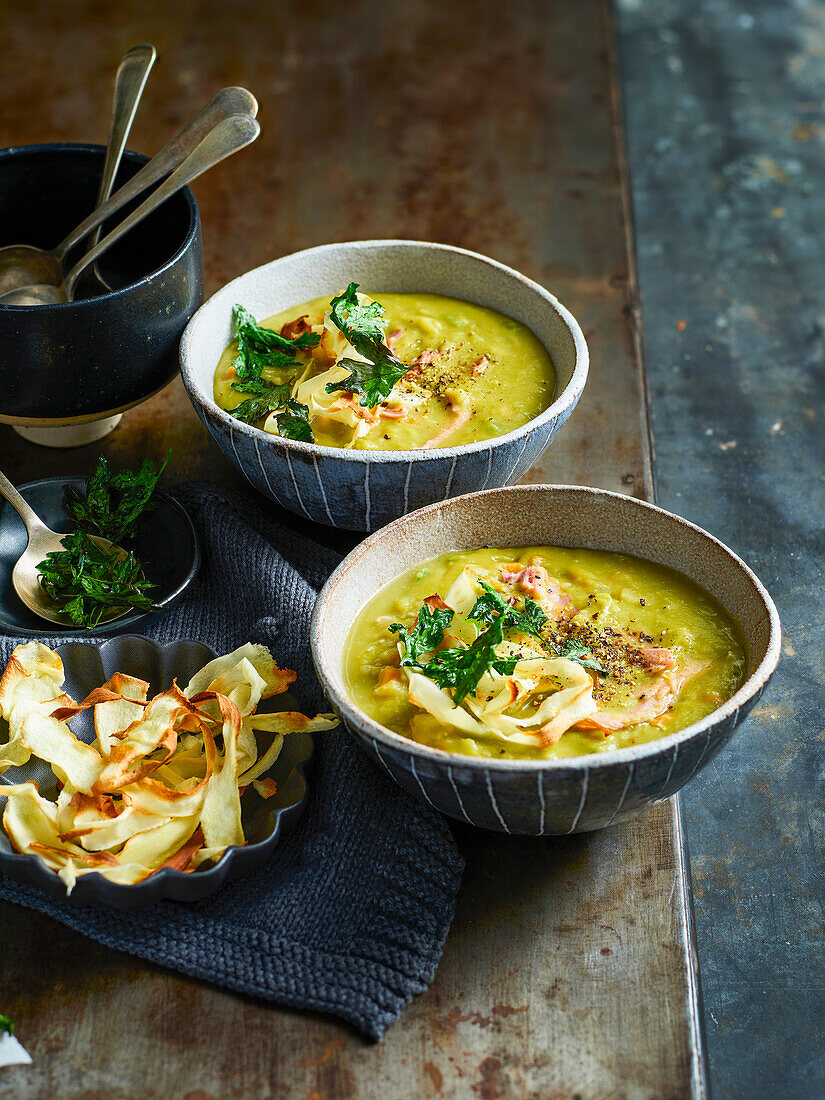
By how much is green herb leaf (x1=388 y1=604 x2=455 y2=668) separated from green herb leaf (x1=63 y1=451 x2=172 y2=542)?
54 centimetres

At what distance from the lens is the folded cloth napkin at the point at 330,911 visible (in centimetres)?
129

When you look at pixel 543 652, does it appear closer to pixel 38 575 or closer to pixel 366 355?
pixel 366 355

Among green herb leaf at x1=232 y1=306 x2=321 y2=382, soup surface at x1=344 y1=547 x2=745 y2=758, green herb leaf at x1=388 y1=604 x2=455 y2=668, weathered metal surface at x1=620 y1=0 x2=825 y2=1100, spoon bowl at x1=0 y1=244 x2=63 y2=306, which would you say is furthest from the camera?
spoon bowl at x1=0 y1=244 x2=63 y2=306

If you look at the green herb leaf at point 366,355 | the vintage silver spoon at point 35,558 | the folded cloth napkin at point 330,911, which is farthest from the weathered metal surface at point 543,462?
the green herb leaf at point 366,355

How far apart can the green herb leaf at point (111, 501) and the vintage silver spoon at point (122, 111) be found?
0.49 meters

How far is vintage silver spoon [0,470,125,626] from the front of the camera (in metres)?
1.71

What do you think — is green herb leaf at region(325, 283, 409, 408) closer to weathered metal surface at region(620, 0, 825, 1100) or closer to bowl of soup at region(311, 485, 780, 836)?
bowl of soup at region(311, 485, 780, 836)

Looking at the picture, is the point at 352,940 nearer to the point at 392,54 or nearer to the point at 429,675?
the point at 429,675

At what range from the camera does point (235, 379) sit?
1933 millimetres

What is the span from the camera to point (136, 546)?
6.03 ft

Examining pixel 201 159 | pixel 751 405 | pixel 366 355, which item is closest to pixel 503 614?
pixel 366 355

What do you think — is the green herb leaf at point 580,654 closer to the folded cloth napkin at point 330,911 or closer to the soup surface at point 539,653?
the soup surface at point 539,653

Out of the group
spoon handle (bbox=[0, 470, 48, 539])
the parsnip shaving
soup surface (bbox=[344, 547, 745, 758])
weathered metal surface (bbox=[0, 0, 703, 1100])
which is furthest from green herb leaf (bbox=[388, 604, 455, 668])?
spoon handle (bbox=[0, 470, 48, 539])

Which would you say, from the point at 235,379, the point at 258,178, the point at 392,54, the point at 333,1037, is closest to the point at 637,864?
the point at 333,1037
